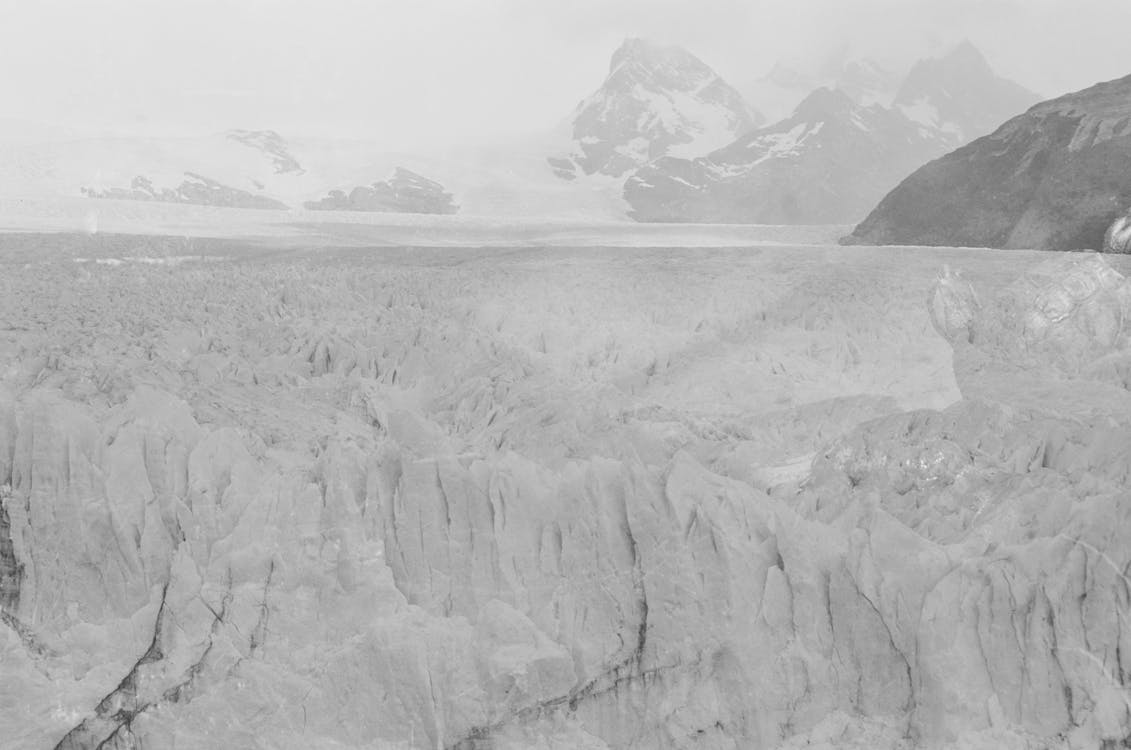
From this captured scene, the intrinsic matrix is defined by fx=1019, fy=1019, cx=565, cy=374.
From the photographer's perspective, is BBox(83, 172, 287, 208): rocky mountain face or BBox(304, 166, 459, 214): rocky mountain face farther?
BBox(304, 166, 459, 214): rocky mountain face

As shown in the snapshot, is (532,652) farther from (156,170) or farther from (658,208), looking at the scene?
(658,208)

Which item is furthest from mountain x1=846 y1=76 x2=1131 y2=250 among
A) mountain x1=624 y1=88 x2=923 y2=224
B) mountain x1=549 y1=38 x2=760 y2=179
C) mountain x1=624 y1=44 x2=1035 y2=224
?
mountain x1=549 y1=38 x2=760 y2=179

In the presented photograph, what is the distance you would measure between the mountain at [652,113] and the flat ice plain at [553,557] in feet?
269

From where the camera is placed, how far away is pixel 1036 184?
57.1ft

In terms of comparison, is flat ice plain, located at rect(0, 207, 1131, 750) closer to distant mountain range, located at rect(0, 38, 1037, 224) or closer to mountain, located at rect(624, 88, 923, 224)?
distant mountain range, located at rect(0, 38, 1037, 224)

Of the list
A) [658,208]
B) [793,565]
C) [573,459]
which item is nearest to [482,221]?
[573,459]

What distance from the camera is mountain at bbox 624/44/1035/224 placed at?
7969 centimetres

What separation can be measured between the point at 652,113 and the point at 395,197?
5821 cm

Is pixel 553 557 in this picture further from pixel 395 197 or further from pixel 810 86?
pixel 810 86

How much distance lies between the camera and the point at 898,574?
21.6ft

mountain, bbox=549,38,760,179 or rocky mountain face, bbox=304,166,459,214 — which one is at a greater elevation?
mountain, bbox=549,38,760,179

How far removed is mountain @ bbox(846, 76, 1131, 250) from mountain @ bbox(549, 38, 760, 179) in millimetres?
69788

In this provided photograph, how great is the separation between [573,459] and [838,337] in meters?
3.64

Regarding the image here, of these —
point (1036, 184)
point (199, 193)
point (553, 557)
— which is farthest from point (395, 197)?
point (553, 557)
